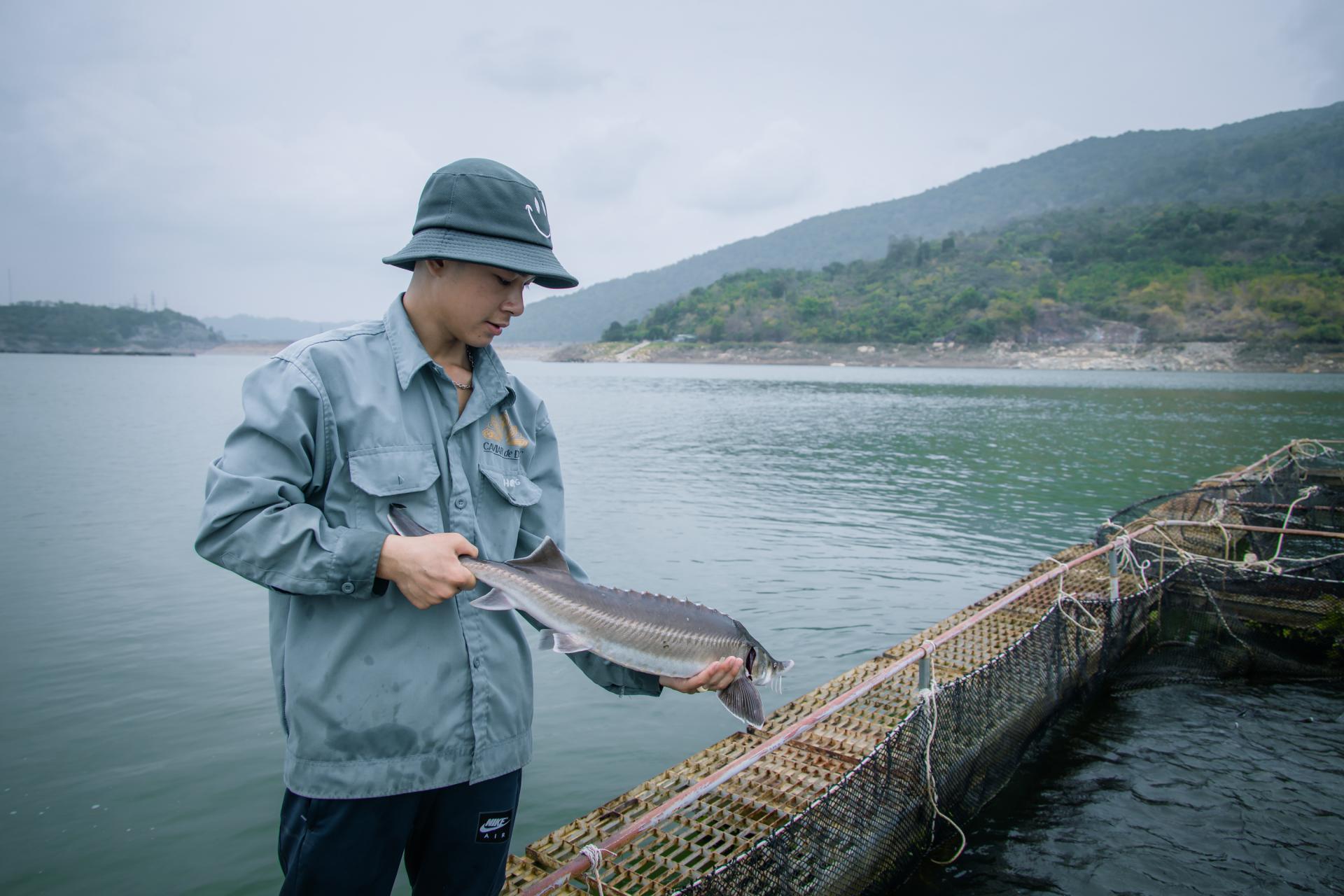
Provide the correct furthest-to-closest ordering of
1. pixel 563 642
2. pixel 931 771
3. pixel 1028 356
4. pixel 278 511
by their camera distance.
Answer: pixel 1028 356
pixel 931 771
pixel 563 642
pixel 278 511

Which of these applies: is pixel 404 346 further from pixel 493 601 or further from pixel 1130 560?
pixel 1130 560

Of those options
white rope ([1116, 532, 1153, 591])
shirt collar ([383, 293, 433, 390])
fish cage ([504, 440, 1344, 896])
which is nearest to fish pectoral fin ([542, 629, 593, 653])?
shirt collar ([383, 293, 433, 390])

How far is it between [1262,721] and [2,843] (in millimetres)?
9893

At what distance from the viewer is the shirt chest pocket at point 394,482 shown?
6.47 ft

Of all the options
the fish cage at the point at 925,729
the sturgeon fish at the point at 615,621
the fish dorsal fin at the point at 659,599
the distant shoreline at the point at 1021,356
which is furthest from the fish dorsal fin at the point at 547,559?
the distant shoreline at the point at 1021,356

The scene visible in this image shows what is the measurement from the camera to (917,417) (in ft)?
142

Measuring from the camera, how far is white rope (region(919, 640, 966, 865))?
4875mm

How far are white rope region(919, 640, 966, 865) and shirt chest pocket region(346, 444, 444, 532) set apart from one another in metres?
3.60

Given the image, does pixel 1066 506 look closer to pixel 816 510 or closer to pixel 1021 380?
pixel 816 510

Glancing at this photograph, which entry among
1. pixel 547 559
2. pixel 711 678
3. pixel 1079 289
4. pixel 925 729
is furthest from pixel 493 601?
pixel 1079 289

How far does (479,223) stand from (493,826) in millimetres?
1522

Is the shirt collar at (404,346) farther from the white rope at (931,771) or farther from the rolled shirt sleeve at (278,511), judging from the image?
the white rope at (931,771)

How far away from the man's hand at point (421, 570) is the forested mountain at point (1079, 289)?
133998 millimetres

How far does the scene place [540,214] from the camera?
221cm
